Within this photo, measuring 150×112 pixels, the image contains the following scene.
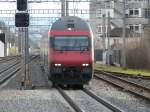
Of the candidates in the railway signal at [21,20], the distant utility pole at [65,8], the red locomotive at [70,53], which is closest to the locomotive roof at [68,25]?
the red locomotive at [70,53]

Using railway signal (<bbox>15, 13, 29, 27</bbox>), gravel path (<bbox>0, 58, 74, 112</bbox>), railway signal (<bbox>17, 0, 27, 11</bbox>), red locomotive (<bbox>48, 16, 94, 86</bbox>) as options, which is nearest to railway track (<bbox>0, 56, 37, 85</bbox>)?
red locomotive (<bbox>48, 16, 94, 86</bbox>)

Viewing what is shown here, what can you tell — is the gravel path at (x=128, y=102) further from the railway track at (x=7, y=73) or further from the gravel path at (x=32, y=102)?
the railway track at (x=7, y=73)

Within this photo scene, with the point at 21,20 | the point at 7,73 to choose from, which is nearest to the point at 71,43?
the point at 21,20

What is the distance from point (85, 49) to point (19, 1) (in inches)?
151

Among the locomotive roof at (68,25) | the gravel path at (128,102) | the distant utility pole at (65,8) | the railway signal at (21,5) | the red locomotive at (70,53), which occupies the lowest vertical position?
the gravel path at (128,102)

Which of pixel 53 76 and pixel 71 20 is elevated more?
pixel 71 20

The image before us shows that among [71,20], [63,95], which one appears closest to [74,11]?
[71,20]

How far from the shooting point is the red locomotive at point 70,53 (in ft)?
78.9

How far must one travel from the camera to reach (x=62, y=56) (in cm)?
2416

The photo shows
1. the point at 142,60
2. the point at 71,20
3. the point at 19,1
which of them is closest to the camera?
the point at 19,1

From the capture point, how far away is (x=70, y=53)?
24.3m

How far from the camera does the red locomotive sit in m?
24.0

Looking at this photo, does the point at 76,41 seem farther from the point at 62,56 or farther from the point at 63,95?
the point at 63,95

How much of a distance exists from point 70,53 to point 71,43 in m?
0.52
